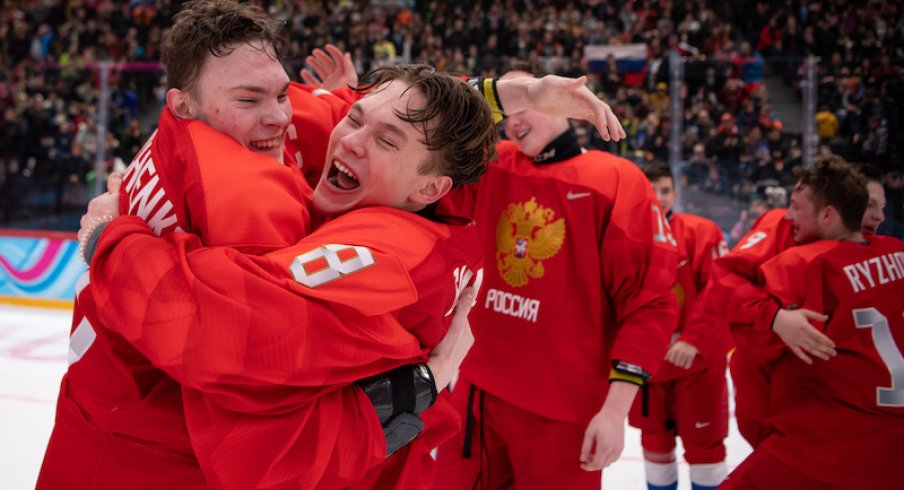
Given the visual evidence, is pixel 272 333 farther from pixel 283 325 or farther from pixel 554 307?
pixel 554 307

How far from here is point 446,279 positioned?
1.43 metres

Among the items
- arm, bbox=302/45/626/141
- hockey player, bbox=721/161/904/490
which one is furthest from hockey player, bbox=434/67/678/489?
hockey player, bbox=721/161/904/490

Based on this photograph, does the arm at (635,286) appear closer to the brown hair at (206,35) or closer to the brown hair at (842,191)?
the brown hair at (842,191)

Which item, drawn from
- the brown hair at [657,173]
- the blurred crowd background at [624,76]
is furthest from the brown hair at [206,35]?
the brown hair at [657,173]

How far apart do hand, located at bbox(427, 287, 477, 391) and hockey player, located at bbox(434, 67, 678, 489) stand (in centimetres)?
74

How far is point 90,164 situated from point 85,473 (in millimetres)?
7488

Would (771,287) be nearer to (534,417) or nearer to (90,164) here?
(534,417)

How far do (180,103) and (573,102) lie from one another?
892 mm

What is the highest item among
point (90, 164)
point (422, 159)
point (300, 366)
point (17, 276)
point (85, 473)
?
point (422, 159)

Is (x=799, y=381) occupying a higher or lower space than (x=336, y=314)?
lower

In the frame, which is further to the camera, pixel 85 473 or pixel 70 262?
pixel 70 262

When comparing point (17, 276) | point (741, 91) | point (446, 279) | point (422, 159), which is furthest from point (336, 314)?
point (17, 276)

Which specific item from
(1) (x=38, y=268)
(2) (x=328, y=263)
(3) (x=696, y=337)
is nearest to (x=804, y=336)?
(3) (x=696, y=337)

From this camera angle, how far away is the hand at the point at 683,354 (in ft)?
12.3
